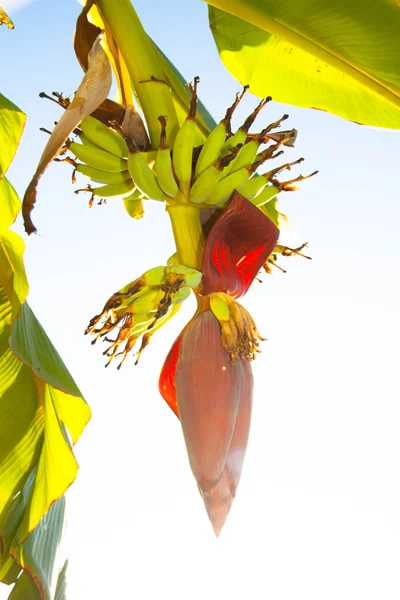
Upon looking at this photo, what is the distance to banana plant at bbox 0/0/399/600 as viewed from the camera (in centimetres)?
93

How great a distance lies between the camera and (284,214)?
1.41 metres

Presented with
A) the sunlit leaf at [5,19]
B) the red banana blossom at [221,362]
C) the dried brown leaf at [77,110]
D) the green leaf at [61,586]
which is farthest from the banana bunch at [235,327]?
the sunlit leaf at [5,19]

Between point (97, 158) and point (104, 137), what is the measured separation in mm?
36

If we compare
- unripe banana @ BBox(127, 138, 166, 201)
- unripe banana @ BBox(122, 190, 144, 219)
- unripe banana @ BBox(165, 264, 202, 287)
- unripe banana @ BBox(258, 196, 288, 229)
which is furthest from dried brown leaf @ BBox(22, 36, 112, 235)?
unripe banana @ BBox(258, 196, 288, 229)

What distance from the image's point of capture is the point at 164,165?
1.10 m

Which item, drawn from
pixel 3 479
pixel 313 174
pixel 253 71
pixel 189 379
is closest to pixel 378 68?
pixel 313 174

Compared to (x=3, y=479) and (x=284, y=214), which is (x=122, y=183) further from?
(x=3, y=479)

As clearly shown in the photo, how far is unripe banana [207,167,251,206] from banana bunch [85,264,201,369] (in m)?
0.14

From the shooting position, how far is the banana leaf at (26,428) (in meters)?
0.99

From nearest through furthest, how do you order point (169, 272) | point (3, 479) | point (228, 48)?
point (169, 272)
point (3, 479)
point (228, 48)

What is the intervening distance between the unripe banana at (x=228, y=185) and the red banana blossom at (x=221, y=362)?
27 mm

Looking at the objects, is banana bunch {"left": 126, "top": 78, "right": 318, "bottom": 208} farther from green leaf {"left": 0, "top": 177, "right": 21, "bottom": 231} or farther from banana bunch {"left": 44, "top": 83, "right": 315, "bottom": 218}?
green leaf {"left": 0, "top": 177, "right": 21, "bottom": 231}

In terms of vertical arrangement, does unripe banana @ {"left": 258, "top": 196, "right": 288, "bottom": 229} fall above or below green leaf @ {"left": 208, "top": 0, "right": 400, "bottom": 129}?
below

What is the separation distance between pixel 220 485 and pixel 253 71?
86 cm
